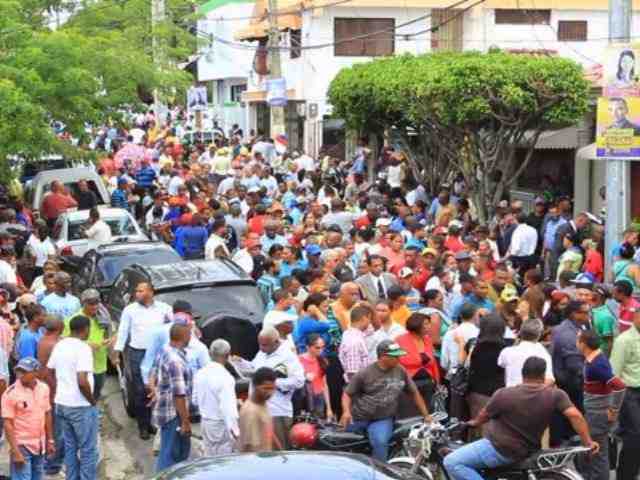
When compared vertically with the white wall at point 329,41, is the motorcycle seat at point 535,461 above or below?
below

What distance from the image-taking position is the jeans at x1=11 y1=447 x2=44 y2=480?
1092 centimetres

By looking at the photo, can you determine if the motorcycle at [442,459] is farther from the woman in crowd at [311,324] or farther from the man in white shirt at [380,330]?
the woman in crowd at [311,324]

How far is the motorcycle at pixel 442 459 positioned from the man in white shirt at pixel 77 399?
2580mm

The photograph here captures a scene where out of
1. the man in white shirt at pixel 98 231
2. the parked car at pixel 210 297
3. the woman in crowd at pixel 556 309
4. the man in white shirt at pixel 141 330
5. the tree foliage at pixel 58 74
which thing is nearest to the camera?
the woman in crowd at pixel 556 309

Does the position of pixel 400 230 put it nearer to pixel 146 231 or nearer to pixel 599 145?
pixel 599 145

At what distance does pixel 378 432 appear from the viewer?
1139cm

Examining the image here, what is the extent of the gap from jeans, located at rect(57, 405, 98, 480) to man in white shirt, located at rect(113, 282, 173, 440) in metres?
2.32

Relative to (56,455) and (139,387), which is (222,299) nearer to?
(139,387)

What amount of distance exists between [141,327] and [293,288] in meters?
1.71

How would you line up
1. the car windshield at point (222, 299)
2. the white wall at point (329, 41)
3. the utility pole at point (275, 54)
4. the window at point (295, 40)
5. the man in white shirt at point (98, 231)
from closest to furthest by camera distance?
1. the car windshield at point (222, 299)
2. the man in white shirt at point (98, 231)
3. the utility pole at point (275, 54)
4. the white wall at point (329, 41)
5. the window at point (295, 40)

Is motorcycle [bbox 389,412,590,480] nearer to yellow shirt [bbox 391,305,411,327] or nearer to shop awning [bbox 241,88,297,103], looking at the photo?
yellow shirt [bbox 391,305,411,327]

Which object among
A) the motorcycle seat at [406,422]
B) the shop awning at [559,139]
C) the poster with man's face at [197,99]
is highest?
the poster with man's face at [197,99]

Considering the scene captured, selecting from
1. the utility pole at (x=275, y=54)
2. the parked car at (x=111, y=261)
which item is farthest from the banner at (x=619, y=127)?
the utility pole at (x=275, y=54)

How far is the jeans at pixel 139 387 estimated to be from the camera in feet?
46.3
